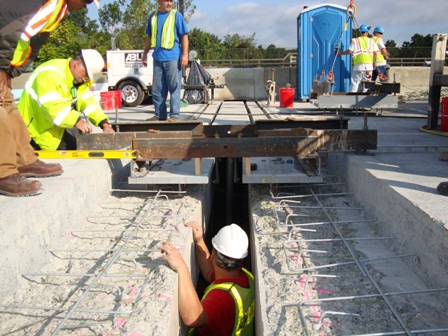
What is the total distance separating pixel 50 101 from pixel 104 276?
87.9 inches

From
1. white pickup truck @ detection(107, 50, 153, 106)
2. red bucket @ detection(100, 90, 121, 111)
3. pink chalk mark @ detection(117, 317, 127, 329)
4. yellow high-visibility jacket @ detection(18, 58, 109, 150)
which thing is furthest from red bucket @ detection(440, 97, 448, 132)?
white pickup truck @ detection(107, 50, 153, 106)

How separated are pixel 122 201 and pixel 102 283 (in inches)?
70.4

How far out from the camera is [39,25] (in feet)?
11.8

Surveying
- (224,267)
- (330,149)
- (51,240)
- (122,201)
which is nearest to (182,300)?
(224,267)

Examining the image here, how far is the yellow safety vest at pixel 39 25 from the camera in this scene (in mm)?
3520

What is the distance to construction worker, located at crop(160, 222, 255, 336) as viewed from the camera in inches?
125

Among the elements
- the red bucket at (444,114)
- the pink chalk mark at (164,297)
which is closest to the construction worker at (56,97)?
the pink chalk mark at (164,297)

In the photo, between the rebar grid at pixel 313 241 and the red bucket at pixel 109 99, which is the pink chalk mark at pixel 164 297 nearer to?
the rebar grid at pixel 313 241

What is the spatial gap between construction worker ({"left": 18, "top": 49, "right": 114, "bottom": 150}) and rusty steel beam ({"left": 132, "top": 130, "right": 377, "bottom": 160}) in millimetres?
774

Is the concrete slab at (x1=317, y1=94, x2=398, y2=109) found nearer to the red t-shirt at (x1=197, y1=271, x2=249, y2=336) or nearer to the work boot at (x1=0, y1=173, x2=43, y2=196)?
the red t-shirt at (x1=197, y1=271, x2=249, y2=336)

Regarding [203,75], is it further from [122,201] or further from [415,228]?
[415,228]

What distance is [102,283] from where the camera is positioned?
3.16m

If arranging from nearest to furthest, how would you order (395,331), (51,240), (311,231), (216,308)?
(395,331), (216,308), (51,240), (311,231)

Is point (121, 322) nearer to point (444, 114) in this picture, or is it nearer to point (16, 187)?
point (16, 187)
